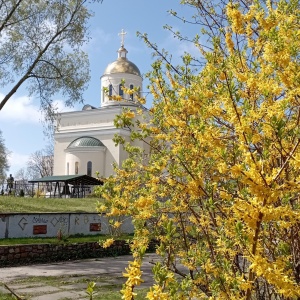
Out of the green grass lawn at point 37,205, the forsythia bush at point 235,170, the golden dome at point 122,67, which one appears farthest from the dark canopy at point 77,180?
the forsythia bush at point 235,170

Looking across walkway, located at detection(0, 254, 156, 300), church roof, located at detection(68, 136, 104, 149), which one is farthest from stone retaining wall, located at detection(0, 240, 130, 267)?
church roof, located at detection(68, 136, 104, 149)

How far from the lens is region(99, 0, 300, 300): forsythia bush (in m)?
2.30

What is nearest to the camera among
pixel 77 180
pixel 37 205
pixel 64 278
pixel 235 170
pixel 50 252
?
pixel 235 170

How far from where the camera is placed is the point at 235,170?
2.28m

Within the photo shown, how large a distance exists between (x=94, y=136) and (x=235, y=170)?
41.8 m

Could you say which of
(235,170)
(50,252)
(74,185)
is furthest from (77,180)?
(235,170)

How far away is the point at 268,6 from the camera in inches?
160

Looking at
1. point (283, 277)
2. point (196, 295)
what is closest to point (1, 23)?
point (196, 295)

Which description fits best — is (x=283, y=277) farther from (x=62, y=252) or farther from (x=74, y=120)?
(x=74, y=120)

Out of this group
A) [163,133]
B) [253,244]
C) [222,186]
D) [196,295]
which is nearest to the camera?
[253,244]

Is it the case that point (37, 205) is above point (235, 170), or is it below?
above

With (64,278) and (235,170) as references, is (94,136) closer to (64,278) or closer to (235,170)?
(64,278)

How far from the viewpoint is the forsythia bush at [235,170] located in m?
2.30

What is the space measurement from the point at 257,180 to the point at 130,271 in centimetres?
86
